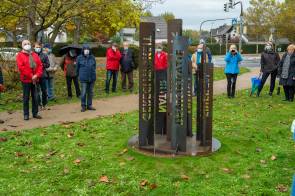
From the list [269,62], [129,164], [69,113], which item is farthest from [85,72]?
[269,62]

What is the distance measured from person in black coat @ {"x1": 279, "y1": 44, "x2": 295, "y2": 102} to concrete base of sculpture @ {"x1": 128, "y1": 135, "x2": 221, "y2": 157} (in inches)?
243

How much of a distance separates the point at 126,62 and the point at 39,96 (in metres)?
4.33

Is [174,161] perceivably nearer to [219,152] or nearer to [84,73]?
[219,152]

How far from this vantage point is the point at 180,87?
6.96 meters

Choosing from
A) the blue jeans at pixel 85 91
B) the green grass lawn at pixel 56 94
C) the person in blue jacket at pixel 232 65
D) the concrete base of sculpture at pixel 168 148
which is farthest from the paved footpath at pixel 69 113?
the person in blue jacket at pixel 232 65

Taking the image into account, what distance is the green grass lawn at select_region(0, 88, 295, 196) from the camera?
5.85m

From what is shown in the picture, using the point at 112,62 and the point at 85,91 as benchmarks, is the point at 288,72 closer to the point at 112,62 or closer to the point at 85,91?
the point at 112,62

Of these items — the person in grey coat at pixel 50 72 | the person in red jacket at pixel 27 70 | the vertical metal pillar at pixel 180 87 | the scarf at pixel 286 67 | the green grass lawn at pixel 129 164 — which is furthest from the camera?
the scarf at pixel 286 67

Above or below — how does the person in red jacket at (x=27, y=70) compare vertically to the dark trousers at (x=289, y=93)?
above

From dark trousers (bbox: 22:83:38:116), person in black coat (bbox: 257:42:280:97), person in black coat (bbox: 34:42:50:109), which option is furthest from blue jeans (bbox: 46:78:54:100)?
person in black coat (bbox: 257:42:280:97)

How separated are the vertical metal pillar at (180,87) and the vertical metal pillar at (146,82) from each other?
1.69 feet

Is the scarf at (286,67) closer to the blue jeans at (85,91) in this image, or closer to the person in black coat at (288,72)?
the person in black coat at (288,72)

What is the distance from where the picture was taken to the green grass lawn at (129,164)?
5.85 m

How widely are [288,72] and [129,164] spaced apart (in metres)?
8.10
